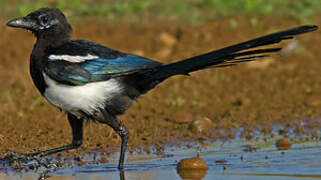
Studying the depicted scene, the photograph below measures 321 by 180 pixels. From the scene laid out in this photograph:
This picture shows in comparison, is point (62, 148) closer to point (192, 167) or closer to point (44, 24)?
point (44, 24)

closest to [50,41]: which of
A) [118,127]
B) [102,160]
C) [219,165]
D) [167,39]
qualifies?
[118,127]

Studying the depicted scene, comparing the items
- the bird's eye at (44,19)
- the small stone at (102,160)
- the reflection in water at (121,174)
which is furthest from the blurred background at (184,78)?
the bird's eye at (44,19)

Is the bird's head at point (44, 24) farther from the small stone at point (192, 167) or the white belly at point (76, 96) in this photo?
the small stone at point (192, 167)

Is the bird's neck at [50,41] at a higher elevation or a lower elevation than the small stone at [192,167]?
higher

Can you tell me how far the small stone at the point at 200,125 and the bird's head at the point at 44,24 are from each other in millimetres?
2044

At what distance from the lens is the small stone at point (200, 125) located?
745 centimetres

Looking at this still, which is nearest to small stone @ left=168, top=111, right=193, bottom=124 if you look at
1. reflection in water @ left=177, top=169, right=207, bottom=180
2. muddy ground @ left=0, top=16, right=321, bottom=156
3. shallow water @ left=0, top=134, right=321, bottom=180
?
muddy ground @ left=0, top=16, right=321, bottom=156

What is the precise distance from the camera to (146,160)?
20.9 feet

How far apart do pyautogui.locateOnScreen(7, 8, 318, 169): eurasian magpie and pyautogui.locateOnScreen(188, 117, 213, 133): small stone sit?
1450 millimetres

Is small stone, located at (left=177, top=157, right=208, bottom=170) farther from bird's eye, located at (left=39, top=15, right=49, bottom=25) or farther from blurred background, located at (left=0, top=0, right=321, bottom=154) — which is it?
bird's eye, located at (left=39, top=15, right=49, bottom=25)

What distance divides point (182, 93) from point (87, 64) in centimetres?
333

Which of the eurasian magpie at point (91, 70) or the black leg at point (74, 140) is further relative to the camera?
the black leg at point (74, 140)

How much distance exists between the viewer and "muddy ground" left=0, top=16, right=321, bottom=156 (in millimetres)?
7340

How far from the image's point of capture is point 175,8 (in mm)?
13055
